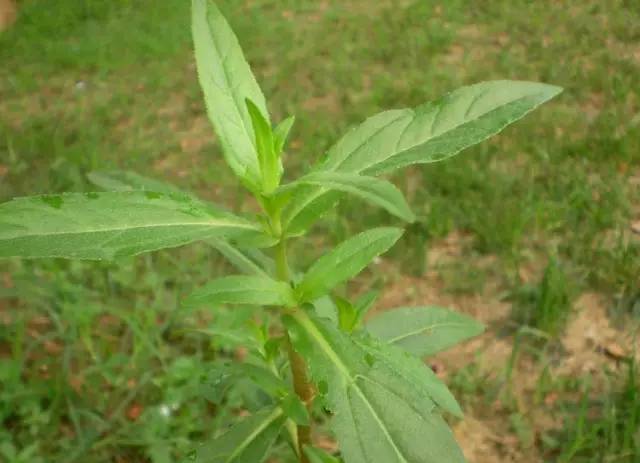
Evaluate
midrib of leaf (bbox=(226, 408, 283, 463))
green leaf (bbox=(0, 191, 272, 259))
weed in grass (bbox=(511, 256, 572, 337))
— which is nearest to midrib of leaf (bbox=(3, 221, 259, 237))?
green leaf (bbox=(0, 191, 272, 259))

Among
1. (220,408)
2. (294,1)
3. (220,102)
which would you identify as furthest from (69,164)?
(220,102)

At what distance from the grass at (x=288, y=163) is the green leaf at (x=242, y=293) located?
282 millimetres

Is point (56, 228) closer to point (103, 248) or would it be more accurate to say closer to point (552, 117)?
point (103, 248)

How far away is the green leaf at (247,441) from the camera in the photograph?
67.1 inches

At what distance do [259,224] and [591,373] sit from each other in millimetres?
1835

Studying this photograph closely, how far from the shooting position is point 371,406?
4.12 ft

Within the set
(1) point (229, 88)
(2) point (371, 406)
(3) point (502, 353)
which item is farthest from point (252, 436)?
(3) point (502, 353)

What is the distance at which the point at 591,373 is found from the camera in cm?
277

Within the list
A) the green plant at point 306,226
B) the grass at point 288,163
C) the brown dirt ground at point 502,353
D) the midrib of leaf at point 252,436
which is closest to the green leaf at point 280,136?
the green plant at point 306,226

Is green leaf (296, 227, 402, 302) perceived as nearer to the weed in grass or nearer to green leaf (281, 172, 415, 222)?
green leaf (281, 172, 415, 222)

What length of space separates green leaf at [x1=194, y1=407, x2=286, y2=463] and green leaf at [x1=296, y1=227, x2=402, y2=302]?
42cm

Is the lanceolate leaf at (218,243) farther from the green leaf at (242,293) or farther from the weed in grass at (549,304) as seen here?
the weed in grass at (549,304)

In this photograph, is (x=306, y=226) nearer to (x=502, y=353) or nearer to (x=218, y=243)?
(x=218, y=243)

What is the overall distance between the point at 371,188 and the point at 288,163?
9.83ft
